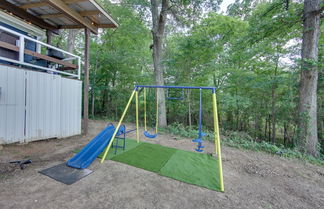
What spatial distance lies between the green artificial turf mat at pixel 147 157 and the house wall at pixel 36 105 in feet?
8.10

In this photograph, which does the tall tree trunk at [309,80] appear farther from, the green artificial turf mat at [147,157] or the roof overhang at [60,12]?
the roof overhang at [60,12]

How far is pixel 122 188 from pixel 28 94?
361cm

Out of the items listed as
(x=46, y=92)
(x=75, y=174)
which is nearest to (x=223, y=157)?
(x=75, y=174)

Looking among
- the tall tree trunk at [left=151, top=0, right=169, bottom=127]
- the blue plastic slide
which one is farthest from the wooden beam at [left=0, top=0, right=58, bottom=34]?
the blue plastic slide

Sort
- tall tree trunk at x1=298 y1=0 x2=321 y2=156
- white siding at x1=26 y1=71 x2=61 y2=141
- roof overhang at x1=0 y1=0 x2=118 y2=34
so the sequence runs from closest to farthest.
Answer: white siding at x1=26 y1=71 x2=61 y2=141 → roof overhang at x1=0 y1=0 x2=118 y2=34 → tall tree trunk at x1=298 y1=0 x2=321 y2=156

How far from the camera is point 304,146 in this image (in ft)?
13.3

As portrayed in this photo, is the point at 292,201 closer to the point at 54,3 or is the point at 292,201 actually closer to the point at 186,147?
the point at 186,147

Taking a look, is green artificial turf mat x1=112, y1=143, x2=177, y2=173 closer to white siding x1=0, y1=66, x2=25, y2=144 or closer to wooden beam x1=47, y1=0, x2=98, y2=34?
white siding x1=0, y1=66, x2=25, y2=144

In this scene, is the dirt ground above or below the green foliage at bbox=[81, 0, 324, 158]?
below

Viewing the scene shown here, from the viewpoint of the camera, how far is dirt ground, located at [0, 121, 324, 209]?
1.74m

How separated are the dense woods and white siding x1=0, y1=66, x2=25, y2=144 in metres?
4.82

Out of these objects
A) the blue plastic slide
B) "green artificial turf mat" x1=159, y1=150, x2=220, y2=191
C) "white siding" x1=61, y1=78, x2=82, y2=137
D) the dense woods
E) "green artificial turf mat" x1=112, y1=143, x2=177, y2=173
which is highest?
the dense woods

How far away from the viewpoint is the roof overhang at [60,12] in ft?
11.9

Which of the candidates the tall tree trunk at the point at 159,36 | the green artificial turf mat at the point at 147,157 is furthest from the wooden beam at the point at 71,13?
the green artificial turf mat at the point at 147,157
